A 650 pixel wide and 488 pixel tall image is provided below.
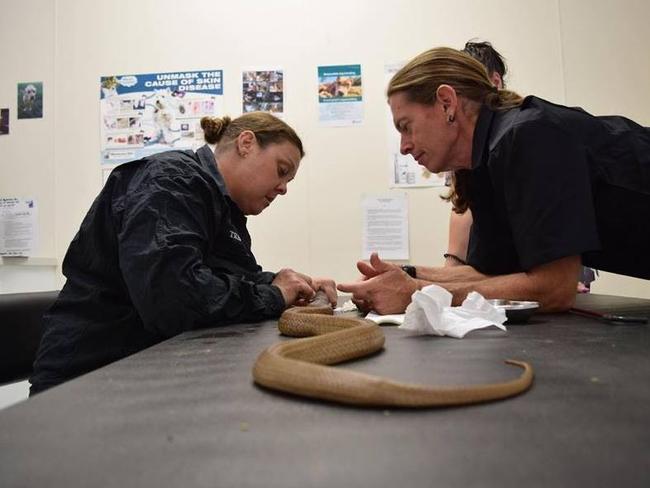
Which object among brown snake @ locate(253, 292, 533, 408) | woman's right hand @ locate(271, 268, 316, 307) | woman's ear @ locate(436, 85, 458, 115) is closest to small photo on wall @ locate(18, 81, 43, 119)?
woman's right hand @ locate(271, 268, 316, 307)

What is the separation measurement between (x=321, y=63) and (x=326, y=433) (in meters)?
2.15

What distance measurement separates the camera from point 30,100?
242 cm

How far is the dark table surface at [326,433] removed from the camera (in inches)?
11.0

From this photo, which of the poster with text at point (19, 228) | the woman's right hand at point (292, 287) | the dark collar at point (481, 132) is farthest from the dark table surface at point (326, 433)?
the poster with text at point (19, 228)

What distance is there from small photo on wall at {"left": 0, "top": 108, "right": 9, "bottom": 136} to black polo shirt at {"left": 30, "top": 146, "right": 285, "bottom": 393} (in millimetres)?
1796

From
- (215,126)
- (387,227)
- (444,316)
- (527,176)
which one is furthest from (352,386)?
(387,227)

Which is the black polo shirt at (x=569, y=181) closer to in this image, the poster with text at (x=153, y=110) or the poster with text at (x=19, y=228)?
the poster with text at (x=153, y=110)

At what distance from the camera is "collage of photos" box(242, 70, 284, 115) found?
2.27 metres

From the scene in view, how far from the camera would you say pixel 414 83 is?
1304mm

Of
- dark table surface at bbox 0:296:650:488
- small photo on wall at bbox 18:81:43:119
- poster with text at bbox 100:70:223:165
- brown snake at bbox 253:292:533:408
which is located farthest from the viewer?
small photo on wall at bbox 18:81:43:119

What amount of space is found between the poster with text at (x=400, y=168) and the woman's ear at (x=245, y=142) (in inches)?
39.0

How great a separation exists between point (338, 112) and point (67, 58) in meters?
1.43

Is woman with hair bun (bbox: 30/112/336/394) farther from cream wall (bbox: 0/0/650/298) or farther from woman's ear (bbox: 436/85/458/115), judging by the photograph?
cream wall (bbox: 0/0/650/298)

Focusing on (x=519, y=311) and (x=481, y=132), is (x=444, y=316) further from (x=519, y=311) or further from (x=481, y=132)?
(x=481, y=132)
